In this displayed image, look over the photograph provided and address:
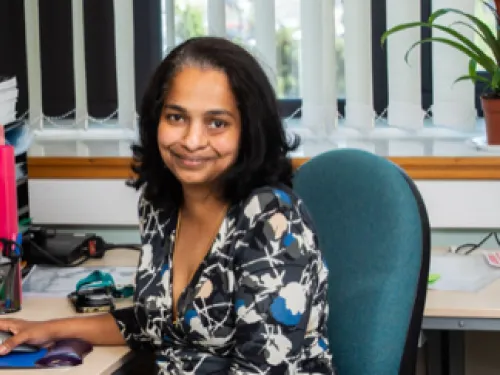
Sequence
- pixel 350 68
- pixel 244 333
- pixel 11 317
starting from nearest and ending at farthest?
pixel 244 333 → pixel 11 317 → pixel 350 68

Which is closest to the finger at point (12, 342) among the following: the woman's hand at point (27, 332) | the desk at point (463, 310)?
the woman's hand at point (27, 332)

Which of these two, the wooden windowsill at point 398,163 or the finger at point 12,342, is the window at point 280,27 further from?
the finger at point 12,342

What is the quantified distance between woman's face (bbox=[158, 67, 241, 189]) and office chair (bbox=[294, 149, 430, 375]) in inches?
9.3

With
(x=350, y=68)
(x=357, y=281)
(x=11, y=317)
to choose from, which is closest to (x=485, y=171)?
(x=350, y=68)

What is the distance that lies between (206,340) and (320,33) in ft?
3.75

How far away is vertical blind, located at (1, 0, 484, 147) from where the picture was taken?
97.3 inches

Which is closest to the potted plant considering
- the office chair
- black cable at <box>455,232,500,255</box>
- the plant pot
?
the plant pot

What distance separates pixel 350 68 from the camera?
2.50m

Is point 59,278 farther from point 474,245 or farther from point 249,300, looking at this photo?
point 474,245

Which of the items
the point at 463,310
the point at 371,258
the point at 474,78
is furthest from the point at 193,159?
the point at 474,78

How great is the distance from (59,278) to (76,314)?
27 centimetres

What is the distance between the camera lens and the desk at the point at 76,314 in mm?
1556

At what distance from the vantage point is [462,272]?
2.05 metres

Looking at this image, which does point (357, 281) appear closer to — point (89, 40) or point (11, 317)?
point (11, 317)
